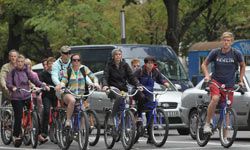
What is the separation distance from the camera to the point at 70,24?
143 feet

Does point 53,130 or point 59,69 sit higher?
point 59,69

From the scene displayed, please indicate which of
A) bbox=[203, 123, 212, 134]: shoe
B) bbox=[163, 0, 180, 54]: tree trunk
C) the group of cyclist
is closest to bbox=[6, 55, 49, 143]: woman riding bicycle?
the group of cyclist

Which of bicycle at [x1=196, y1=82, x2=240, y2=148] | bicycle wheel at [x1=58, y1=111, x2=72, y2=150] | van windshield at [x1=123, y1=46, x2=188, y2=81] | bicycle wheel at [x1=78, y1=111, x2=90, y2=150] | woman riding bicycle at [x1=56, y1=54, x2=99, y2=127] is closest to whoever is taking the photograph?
bicycle wheel at [x1=78, y1=111, x2=90, y2=150]

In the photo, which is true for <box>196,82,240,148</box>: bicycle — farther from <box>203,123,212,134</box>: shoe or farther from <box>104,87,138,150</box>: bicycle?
<box>104,87,138,150</box>: bicycle

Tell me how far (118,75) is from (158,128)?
1166 mm

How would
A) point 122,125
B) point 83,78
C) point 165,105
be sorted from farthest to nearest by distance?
point 165,105
point 83,78
point 122,125

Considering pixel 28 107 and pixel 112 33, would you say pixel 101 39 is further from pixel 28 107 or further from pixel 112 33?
pixel 28 107

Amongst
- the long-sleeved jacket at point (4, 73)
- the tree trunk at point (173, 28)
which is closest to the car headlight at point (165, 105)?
the long-sleeved jacket at point (4, 73)

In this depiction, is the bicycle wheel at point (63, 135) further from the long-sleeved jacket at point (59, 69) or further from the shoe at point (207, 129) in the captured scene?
the shoe at point (207, 129)

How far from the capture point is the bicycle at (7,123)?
17.2 meters

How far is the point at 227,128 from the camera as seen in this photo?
14594mm

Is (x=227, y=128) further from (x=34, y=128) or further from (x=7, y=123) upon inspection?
(x=7, y=123)

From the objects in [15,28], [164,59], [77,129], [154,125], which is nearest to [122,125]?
[154,125]

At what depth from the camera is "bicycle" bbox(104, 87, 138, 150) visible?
14.8 metres
